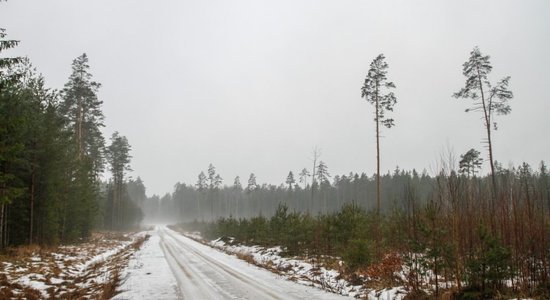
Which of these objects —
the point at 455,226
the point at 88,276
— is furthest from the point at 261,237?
the point at 455,226

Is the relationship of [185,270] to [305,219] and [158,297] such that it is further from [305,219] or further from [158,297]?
[305,219]

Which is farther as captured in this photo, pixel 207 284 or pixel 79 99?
pixel 79 99

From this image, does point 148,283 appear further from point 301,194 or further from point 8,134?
point 301,194

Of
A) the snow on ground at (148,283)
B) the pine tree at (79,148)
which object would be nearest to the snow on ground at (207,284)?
the snow on ground at (148,283)

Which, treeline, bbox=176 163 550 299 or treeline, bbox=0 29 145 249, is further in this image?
treeline, bbox=0 29 145 249

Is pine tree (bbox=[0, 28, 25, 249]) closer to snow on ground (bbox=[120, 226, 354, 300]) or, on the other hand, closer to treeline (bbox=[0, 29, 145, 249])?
treeline (bbox=[0, 29, 145, 249])

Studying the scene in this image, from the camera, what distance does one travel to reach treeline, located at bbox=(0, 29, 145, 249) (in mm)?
14880

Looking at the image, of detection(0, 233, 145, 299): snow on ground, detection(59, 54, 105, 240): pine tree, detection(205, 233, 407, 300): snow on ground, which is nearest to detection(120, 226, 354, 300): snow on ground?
detection(205, 233, 407, 300): snow on ground

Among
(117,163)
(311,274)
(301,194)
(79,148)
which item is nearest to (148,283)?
(311,274)

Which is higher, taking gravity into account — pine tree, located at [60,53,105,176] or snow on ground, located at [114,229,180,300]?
pine tree, located at [60,53,105,176]

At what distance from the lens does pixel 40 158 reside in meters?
22.4

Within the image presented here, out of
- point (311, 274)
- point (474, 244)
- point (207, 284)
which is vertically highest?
point (474, 244)

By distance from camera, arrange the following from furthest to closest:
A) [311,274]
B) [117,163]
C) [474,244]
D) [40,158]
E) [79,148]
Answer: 1. [117,163]
2. [79,148]
3. [40,158]
4. [311,274]
5. [474,244]

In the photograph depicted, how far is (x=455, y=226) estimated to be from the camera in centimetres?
913
